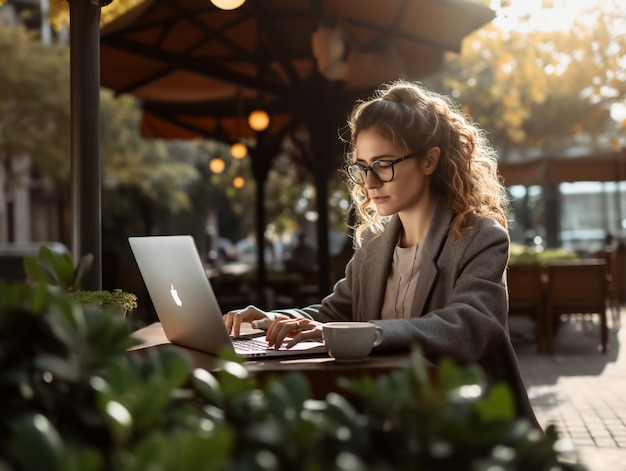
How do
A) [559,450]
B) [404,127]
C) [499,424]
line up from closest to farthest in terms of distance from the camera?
[499,424] < [559,450] < [404,127]

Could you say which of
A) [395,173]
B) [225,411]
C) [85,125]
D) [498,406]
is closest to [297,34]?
[85,125]

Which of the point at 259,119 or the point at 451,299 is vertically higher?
the point at 259,119

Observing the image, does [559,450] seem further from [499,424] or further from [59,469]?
[59,469]

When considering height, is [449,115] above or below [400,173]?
above

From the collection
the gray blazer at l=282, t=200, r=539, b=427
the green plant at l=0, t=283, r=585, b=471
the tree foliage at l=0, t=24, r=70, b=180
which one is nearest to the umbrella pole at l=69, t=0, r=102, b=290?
the gray blazer at l=282, t=200, r=539, b=427

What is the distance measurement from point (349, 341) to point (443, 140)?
115 cm

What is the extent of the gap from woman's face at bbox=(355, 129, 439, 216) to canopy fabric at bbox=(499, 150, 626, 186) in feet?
41.2

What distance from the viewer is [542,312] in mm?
10984

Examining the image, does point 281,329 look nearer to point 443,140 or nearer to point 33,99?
point 443,140

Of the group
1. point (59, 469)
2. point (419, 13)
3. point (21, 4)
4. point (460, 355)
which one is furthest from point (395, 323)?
point (21, 4)

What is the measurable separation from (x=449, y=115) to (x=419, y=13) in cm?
432

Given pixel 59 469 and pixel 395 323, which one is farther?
pixel 395 323

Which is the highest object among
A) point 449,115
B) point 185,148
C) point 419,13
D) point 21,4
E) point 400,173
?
point 21,4

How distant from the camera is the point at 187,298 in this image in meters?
2.62
